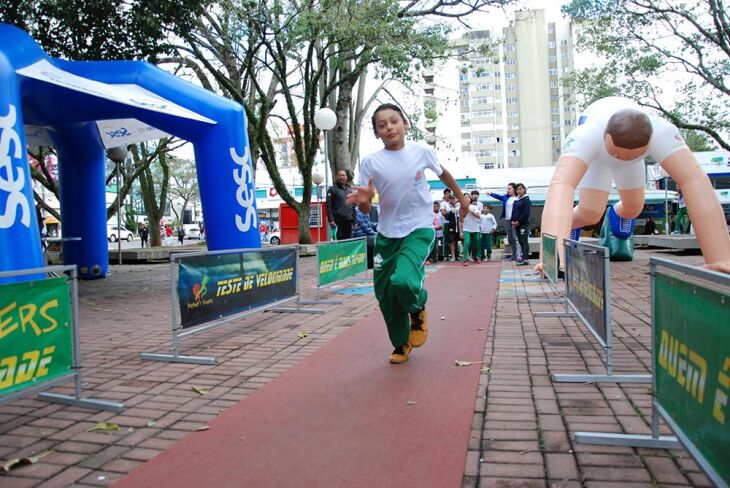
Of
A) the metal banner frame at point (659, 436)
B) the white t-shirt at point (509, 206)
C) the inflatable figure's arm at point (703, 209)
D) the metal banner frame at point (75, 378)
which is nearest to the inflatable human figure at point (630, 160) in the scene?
the inflatable figure's arm at point (703, 209)

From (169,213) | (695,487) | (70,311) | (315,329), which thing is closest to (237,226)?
(315,329)

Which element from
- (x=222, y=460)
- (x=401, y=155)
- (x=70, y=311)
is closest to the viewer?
(x=222, y=460)

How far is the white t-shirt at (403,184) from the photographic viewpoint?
4.54 m

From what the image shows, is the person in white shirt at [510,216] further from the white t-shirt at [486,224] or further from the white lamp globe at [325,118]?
the white lamp globe at [325,118]

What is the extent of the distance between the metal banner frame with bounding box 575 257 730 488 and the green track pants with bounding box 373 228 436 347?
157 cm

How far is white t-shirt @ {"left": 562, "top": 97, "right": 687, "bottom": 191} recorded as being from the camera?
7.68m

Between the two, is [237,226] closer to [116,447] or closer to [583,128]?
[583,128]

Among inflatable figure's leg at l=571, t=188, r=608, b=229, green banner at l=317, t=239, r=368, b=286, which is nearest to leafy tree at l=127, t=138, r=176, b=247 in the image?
green banner at l=317, t=239, r=368, b=286

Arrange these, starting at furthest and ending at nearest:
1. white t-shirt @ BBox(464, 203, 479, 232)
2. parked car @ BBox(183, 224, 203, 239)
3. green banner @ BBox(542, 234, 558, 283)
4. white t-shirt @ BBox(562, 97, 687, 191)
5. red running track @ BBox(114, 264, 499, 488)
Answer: parked car @ BBox(183, 224, 203, 239) → white t-shirt @ BBox(464, 203, 479, 232) → white t-shirt @ BBox(562, 97, 687, 191) → green banner @ BBox(542, 234, 558, 283) → red running track @ BBox(114, 264, 499, 488)

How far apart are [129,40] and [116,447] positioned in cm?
974

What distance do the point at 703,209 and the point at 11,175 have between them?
797cm

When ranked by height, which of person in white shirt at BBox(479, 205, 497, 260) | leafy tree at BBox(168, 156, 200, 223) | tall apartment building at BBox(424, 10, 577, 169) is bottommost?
person in white shirt at BBox(479, 205, 497, 260)

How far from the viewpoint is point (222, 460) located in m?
2.92

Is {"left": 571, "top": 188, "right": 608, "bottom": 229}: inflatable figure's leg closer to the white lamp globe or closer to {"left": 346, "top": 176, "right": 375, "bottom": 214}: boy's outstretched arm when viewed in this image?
{"left": 346, "top": 176, "right": 375, "bottom": 214}: boy's outstretched arm
